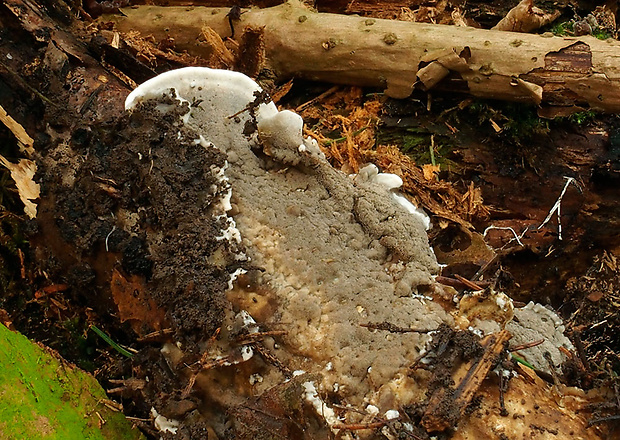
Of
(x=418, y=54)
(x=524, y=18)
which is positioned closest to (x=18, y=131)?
(x=418, y=54)

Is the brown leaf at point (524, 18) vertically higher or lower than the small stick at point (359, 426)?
higher

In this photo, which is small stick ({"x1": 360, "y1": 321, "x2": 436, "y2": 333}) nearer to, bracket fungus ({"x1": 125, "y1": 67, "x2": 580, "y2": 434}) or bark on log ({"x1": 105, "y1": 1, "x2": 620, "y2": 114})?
bracket fungus ({"x1": 125, "y1": 67, "x2": 580, "y2": 434})

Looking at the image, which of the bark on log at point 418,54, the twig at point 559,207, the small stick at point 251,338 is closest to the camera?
the small stick at point 251,338

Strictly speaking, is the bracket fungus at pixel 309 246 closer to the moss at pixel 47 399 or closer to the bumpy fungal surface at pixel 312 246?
the bumpy fungal surface at pixel 312 246

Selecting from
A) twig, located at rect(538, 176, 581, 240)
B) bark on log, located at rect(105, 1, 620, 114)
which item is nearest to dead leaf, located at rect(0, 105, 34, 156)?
bark on log, located at rect(105, 1, 620, 114)

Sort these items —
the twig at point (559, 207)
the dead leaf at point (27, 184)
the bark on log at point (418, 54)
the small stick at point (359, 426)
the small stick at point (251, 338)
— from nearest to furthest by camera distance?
1. the small stick at point (359, 426)
2. the small stick at point (251, 338)
3. the dead leaf at point (27, 184)
4. the bark on log at point (418, 54)
5. the twig at point (559, 207)

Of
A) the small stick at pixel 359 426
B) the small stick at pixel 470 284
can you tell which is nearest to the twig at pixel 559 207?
the small stick at pixel 470 284

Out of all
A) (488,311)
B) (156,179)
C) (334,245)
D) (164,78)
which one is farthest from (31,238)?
(488,311)
